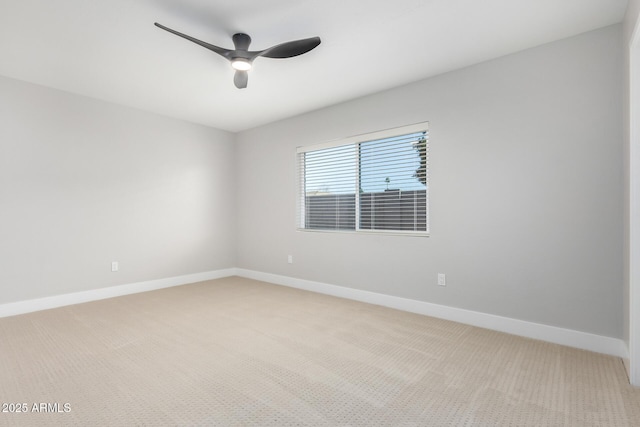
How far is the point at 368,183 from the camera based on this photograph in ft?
12.9

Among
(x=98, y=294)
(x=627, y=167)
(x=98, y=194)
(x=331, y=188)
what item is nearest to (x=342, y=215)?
(x=331, y=188)

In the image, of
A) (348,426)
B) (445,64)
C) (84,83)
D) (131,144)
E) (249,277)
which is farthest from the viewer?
(249,277)

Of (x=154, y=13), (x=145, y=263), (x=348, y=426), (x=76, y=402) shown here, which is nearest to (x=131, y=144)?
(x=145, y=263)

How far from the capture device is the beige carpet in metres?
1.66

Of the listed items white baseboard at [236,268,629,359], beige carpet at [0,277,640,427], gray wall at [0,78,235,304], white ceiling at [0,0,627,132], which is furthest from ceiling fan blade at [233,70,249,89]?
white baseboard at [236,268,629,359]

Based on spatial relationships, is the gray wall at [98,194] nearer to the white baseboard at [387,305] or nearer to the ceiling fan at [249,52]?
the white baseboard at [387,305]

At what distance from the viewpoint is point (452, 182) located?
10.4 feet

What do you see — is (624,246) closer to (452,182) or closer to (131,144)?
(452,182)

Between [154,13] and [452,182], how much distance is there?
299 centimetres

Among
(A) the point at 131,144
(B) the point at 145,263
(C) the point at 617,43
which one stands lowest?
(B) the point at 145,263

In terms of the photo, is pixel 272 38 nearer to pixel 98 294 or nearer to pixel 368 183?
pixel 368 183

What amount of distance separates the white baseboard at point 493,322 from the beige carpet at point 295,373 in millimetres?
96

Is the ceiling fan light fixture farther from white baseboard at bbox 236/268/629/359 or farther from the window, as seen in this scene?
white baseboard at bbox 236/268/629/359

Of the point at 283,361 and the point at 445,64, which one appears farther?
the point at 445,64
